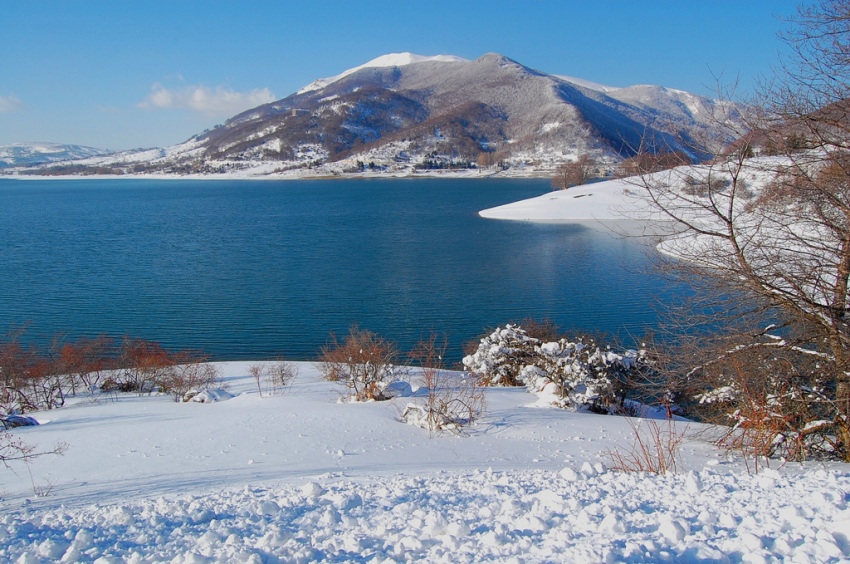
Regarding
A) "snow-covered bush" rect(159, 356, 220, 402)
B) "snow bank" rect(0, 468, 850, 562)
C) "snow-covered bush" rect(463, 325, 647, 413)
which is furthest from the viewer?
"snow-covered bush" rect(159, 356, 220, 402)

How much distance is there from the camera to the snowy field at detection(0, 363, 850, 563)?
371 centimetres

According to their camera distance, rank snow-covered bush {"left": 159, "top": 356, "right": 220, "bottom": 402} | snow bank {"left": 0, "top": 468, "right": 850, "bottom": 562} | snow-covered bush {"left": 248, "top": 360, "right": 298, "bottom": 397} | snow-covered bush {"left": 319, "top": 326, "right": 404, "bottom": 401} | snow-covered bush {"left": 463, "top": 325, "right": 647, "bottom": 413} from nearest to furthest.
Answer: snow bank {"left": 0, "top": 468, "right": 850, "bottom": 562}, snow-covered bush {"left": 319, "top": 326, "right": 404, "bottom": 401}, snow-covered bush {"left": 463, "top": 325, "right": 647, "bottom": 413}, snow-covered bush {"left": 248, "top": 360, "right": 298, "bottom": 397}, snow-covered bush {"left": 159, "top": 356, "right": 220, "bottom": 402}

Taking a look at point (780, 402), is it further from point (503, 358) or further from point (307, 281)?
point (307, 281)

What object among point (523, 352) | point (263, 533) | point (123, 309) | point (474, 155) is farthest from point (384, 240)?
point (474, 155)

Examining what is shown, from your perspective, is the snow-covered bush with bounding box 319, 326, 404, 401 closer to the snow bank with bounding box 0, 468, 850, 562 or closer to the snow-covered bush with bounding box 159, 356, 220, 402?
the snow-covered bush with bounding box 159, 356, 220, 402

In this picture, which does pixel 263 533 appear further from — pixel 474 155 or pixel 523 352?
pixel 474 155

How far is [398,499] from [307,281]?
2374 centimetres

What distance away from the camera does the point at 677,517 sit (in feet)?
13.1

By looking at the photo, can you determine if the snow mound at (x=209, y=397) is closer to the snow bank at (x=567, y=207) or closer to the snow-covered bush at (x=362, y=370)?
the snow-covered bush at (x=362, y=370)

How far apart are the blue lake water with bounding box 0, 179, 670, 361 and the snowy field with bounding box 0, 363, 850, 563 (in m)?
3.43

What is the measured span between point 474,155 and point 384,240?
150 meters

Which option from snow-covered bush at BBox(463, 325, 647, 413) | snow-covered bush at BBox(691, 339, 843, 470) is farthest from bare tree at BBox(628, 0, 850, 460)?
snow-covered bush at BBox(463, 325, 647, 413)

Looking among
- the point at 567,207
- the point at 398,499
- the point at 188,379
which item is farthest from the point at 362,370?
the point at 567,207

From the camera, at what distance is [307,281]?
91.4 ft
